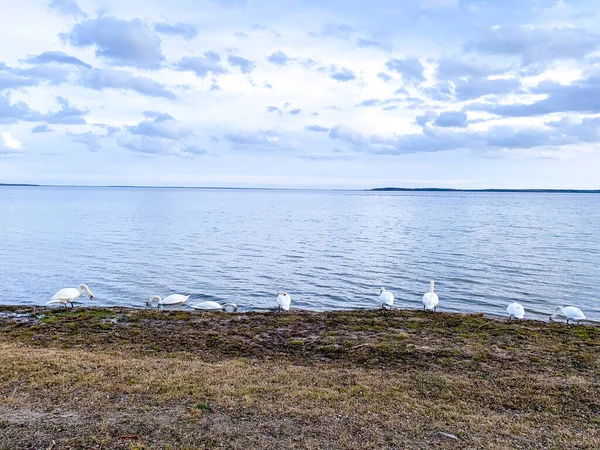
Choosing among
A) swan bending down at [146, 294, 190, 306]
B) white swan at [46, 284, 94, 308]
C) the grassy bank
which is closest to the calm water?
swan bending down at [146, 294, 190, 306]

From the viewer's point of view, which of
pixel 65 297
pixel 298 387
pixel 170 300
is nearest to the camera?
pixel 298 387

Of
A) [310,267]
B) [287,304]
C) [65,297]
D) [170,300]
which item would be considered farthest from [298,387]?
[310,267]

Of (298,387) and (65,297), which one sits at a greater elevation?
(298,387)

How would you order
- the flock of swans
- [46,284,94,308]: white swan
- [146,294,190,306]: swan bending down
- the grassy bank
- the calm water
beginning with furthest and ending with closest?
the calm water → [146,294,190,306]: swan bending down → [46,284,94,308]: white swan → the flock of swans → the grassy bank

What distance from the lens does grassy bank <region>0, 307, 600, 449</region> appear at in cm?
686

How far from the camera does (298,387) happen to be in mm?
8602

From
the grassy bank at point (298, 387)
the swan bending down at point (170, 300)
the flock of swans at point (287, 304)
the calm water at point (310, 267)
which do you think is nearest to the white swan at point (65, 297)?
the flock of swans at point (287, 304)

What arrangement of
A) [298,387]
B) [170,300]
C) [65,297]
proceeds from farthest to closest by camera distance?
1. [170,300]
2. [65,297]
3. [298,387]

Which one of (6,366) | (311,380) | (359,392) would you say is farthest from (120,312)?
(359,392)

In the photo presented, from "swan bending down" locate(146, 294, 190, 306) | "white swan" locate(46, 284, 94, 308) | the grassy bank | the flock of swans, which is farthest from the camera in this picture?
"swan bending down" locate(146, 294, 190, 306)

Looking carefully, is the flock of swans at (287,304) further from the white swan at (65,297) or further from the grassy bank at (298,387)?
the grassy bank at (298,387)

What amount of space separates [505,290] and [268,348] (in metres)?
16.0

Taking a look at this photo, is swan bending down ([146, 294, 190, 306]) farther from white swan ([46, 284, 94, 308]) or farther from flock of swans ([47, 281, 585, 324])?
white swan ([46, 284, 94, 308])

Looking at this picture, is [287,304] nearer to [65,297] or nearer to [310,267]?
[65,297]
